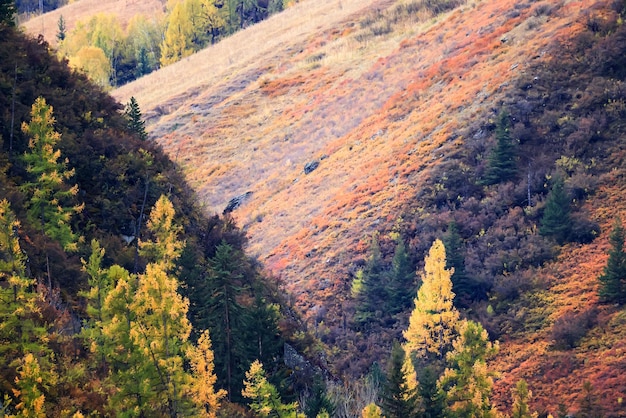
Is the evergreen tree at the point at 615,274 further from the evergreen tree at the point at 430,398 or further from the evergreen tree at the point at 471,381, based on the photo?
the evergreen tree at the point at 430,398

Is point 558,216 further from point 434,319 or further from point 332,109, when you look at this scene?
point 332,109

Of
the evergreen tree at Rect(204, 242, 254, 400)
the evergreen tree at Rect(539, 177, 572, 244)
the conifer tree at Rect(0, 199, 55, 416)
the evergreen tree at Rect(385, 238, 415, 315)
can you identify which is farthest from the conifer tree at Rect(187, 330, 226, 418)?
the evergreen tree at Rect(539, 177, 572, 244)

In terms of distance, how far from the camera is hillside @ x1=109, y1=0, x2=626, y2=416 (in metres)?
42.7

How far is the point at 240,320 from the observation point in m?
29.7

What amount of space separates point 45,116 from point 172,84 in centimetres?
6776

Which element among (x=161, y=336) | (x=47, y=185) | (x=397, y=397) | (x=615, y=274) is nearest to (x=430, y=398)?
(x=397, y=397)

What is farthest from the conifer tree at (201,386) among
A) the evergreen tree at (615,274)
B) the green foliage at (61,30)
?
the green foliage at (61,30)

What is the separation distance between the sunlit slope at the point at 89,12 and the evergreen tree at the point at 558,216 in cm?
10112

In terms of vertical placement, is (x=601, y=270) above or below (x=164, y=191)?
below

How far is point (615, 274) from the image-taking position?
39.3m

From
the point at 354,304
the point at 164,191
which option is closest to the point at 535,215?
the point at 354,304

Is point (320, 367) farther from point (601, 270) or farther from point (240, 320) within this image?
point (601, 270)

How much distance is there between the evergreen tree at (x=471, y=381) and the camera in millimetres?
31438

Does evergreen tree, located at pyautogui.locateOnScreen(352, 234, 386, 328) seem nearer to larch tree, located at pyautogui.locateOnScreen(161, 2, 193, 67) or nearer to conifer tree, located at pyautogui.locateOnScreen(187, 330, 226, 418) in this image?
conifer tree, located at pyautogui.locateOnScreen(187, 330, 226, 418)
